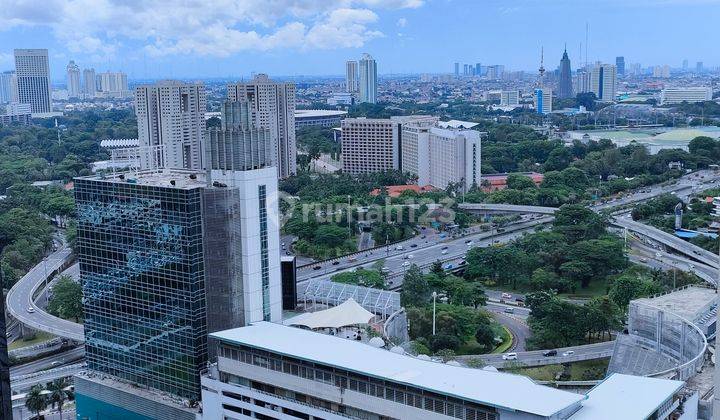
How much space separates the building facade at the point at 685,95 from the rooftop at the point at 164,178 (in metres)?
86.2

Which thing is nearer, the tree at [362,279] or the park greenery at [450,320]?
the park greenery at [450,320]

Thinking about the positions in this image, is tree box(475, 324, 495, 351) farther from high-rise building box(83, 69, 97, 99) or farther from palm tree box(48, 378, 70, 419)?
high-rise building box(83, 69, 97, 99)

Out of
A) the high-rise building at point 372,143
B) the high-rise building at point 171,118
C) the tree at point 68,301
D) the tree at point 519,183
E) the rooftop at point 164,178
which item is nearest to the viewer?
the rooftop at point 164,178

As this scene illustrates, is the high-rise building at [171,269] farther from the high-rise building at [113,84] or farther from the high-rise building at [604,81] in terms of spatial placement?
the high-rise building at [113,84]

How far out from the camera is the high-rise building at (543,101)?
8507 cm

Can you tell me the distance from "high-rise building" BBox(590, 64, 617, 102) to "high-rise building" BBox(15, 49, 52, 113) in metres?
67.4

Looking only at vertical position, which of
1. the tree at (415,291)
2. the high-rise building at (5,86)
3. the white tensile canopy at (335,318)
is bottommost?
the tree at (415,291)

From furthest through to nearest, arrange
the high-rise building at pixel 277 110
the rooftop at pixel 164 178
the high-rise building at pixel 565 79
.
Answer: the high-rise building at pixel 565 79
the high-rise building at pixel 277 110
the rooftop at pixel 164 178

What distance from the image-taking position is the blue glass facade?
1303 centimetres

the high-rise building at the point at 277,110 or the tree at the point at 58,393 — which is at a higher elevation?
the high-rise building at the point at 277,110

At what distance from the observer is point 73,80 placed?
127 metres

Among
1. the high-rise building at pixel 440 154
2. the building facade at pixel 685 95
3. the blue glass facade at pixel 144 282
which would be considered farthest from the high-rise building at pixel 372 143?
the building facade at pixel 685 95

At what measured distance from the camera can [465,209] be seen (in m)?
35.9

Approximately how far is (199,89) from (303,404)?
123ft
